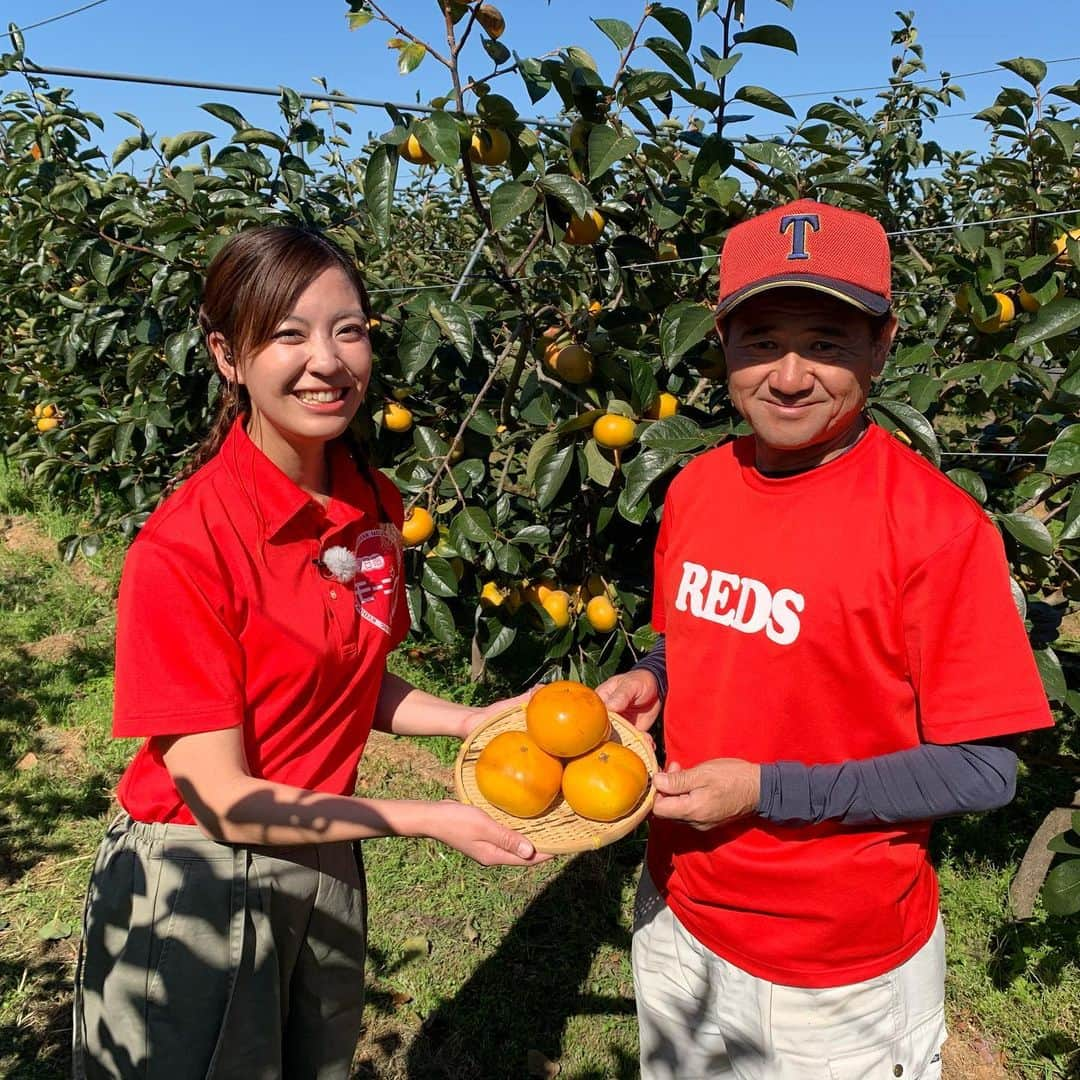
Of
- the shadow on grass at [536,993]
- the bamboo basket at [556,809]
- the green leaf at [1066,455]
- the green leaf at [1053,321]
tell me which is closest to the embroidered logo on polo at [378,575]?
the bamboo basket at [556,809]

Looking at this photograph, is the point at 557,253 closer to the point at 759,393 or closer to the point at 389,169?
the point at 389,169

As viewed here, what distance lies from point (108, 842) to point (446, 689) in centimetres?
260

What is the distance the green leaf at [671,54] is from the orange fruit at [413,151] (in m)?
0.48

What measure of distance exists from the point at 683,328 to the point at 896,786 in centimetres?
101

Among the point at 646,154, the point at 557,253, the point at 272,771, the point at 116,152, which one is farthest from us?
the point at 116,152

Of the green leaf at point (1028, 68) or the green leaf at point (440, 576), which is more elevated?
the green leaf at point (1028, 68)

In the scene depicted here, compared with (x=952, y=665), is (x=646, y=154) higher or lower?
higher

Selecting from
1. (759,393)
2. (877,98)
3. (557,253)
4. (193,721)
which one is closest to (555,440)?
(557,253)

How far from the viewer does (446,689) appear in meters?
3.94

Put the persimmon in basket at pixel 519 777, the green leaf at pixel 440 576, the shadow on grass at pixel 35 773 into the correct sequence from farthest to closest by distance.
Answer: the shadow on grass at pixel 35 773 → the green leaf at pixel 440 576 → the persimmon in basket at pixel 519 777

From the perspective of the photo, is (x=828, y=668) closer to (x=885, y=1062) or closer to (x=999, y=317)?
(x=885, y=1062)

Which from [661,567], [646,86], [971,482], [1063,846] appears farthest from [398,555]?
[1063,846]

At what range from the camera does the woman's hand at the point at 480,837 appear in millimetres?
1276

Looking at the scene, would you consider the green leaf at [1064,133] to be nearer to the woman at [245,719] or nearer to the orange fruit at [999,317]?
the orange fruit at [999,317]
